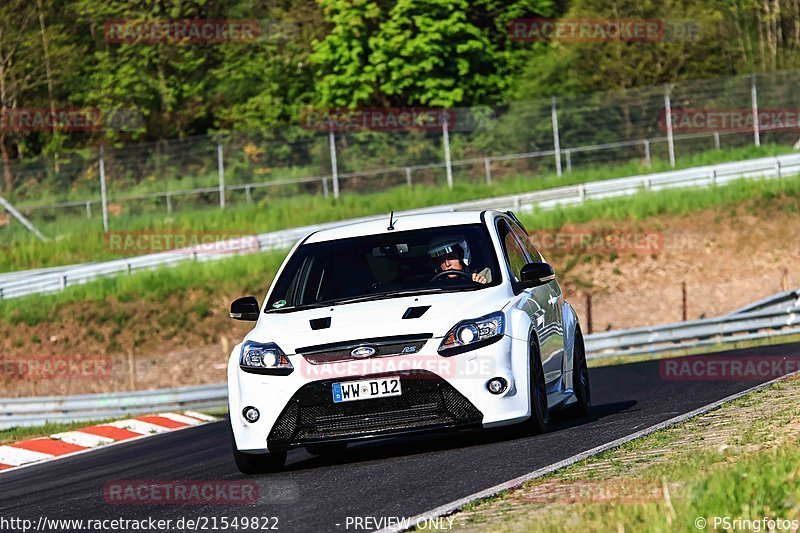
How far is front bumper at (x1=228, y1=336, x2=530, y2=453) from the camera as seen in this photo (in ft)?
32.1

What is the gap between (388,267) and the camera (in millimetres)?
11078

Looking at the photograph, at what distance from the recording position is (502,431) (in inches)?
440

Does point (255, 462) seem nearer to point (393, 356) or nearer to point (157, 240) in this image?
point (393, 356)

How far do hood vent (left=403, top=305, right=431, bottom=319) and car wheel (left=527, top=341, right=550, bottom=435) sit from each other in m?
0.82

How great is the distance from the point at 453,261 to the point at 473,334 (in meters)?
1.21

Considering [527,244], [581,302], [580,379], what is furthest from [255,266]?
[580,379]

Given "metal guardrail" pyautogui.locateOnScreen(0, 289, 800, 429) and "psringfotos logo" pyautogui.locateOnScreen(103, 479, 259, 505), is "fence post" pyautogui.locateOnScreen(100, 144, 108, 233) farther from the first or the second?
"psringfotos logo" pyautogui.locateOnScreen(103, 479, 259, 505)

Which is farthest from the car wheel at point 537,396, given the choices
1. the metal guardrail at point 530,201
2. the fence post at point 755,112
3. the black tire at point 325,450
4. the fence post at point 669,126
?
the fence post at point 755,112

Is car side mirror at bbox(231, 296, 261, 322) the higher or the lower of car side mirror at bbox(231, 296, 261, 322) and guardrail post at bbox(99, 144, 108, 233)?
the higher

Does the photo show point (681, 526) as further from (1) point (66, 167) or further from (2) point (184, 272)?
(1) point (66, 167)

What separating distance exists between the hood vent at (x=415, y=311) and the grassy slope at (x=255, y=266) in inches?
1109

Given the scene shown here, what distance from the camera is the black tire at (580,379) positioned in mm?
12391

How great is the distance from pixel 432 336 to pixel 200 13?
49.7 meters

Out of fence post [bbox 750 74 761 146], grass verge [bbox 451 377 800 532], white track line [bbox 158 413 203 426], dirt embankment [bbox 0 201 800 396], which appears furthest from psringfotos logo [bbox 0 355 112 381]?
grass verge [bbox 451 377 800 532]
